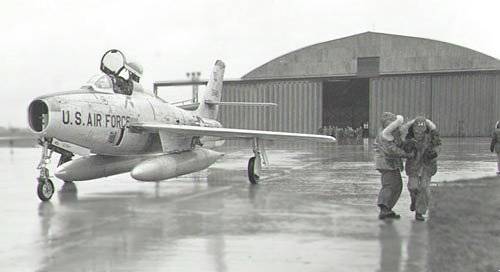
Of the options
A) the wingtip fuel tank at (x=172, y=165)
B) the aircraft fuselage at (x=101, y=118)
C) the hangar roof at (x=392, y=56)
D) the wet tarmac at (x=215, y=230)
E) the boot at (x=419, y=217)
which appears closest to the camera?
the wet tarmac at (x=215, y=230)

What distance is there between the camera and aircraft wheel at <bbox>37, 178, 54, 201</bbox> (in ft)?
29.7

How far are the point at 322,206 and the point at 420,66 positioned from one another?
128 feet

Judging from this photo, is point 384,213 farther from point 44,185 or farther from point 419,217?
point 44,185

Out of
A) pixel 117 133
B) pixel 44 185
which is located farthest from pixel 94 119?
pixel 44 185

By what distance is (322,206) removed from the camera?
27.2 feet

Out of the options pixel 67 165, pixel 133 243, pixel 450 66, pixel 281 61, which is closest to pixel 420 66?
pixel 450 66

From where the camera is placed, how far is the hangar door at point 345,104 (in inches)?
A: 1901

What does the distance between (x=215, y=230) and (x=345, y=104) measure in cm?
4402

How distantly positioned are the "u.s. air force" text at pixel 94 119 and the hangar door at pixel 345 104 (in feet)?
125

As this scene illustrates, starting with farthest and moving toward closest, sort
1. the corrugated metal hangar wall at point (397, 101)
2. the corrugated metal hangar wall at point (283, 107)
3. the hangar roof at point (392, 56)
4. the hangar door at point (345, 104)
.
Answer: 1. the hangar door at point (345, 104)
2. the corrugated metal hangar wall at point (283, 107)
3. the hangar roof at point (392, 56)
4. the corrugated metal hangar wall at point (397, 101)

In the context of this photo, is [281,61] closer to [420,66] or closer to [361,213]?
[420,66]

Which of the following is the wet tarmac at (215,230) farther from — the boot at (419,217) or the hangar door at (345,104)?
the hangar door at (345,104)

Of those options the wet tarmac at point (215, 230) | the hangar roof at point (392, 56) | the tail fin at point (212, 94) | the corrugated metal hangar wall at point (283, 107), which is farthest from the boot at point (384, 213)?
the hangar roof at point (392, 56)

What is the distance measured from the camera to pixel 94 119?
10.5m
